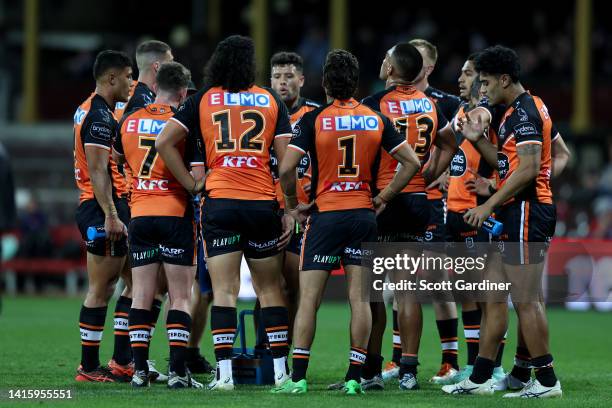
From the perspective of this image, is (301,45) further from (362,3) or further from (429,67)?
(429,67)

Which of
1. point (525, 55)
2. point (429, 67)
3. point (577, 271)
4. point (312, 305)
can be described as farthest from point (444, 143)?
point (525, 55)

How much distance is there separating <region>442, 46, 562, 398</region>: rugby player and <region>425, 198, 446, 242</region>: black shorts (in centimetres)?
105

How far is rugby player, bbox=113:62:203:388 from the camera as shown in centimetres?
930

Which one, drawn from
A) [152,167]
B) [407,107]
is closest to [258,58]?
[407,107]

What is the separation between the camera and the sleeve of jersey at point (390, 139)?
9117mm

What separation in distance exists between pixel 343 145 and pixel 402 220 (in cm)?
100

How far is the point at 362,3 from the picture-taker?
97.2ft

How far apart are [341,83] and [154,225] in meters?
1.77

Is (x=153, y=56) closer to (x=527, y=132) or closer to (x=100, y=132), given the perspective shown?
(x=100, y=132)

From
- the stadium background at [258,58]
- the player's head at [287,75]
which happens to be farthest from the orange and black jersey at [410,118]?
the stadium background at [258,58]

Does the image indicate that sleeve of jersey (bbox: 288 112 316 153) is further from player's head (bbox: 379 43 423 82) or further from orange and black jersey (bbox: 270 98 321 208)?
orange and black jersey (bbox: 270 98 321 208)

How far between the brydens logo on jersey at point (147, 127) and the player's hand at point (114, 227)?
80cm

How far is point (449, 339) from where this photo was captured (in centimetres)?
1052

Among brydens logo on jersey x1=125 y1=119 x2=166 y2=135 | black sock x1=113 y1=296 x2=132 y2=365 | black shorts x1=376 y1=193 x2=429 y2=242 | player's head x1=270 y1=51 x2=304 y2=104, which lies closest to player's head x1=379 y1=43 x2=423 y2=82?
black shorts x1=376 y1=193 x2=429 y2=242
